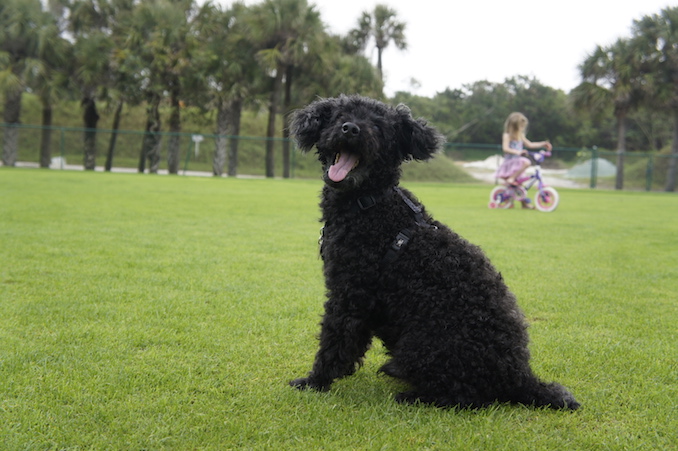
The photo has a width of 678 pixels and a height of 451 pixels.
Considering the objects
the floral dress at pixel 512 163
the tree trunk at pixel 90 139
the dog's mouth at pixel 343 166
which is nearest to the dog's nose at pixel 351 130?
the dog's mouth at pixel 343 166

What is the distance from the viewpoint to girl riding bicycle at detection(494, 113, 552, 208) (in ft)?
43.0

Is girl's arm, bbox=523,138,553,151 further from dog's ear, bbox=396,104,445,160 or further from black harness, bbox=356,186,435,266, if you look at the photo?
black harness, bbox=356,186,435,266

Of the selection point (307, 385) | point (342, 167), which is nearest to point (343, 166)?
point (342, 167)

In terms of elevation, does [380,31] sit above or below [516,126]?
above

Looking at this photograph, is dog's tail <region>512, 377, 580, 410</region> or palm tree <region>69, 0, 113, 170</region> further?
palm tree <region>69, 0, 113, 170</region>

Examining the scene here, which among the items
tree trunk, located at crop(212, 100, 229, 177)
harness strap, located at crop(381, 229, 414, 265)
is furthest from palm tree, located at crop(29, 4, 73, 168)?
harness strap, located at crop(381, 229, 414, 265)

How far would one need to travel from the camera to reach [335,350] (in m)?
2.92

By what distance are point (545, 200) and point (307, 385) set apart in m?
12.7

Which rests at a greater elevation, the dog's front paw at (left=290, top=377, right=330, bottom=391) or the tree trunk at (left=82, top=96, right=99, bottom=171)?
the tree trunk at (left=82, top=96, right=99, bottom=171)

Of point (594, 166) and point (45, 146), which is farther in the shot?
point (45, 146)

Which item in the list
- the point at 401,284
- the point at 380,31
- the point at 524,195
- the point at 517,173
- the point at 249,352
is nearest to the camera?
the point at 401,284

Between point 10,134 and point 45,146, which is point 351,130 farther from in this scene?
point 45,146

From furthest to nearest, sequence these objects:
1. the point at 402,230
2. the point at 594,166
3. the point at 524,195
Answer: the point at 594,166
the point at 524,195
the point at 402,230

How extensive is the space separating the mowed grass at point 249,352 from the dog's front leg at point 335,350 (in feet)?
0.40
